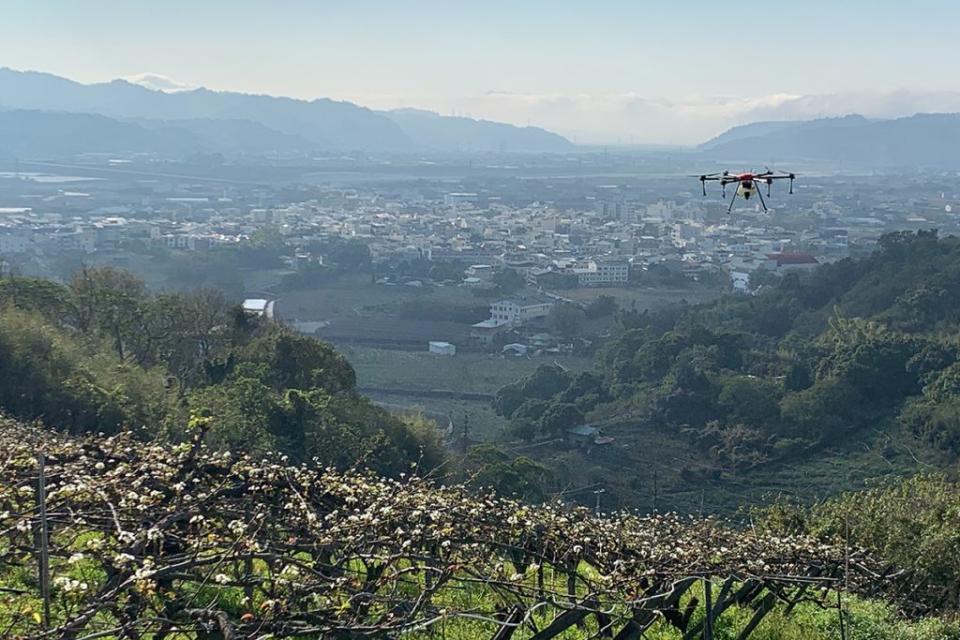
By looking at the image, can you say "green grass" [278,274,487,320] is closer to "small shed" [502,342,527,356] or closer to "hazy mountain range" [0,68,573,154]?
"small shed" [502,342,527,356]

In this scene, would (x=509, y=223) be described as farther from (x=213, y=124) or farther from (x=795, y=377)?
(x=213, y=124)

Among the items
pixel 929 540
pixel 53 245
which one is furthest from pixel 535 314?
pixel 929 540

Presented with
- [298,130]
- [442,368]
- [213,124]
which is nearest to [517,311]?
[442,368]

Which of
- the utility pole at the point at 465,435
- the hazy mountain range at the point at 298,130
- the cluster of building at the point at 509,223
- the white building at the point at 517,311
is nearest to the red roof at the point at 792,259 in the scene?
the cluster of building at the point at 509,223

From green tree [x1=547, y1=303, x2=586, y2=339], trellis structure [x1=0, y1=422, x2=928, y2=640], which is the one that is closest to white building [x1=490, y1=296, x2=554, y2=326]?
green tree [x1=547, y1=303, x2=586, y2=339]

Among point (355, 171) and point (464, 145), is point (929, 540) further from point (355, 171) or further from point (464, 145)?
point (464, 145)

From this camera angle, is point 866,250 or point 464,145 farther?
point 464,145
